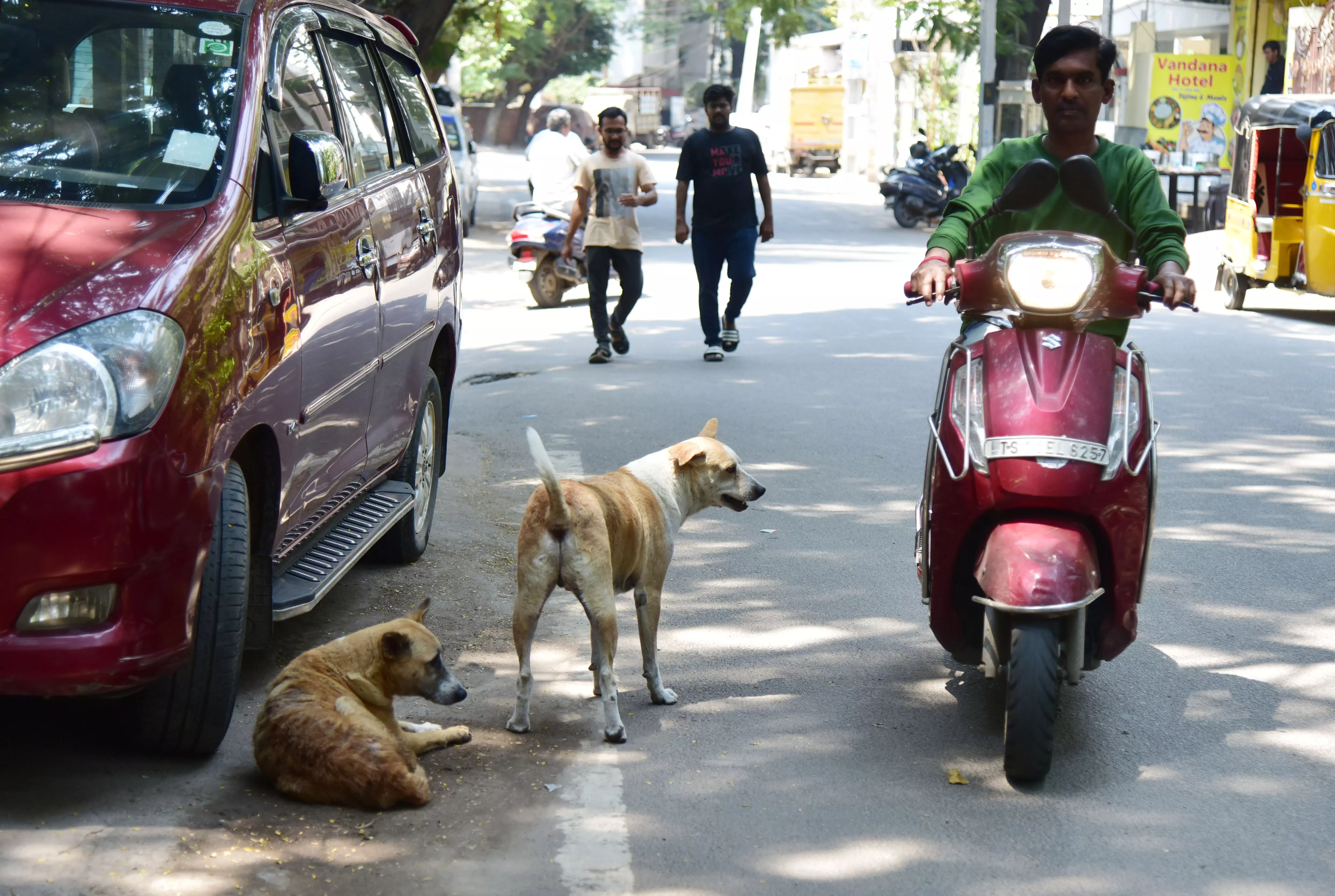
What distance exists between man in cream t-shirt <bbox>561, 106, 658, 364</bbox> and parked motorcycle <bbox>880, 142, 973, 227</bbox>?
47.3 feet

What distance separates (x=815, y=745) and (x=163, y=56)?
9.37ft

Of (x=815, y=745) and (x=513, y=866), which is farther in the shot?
(x=815, y=745)

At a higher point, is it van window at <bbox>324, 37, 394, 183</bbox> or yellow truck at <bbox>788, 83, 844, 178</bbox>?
yellow truck at <bbox>788, 83, 844, 178</bbox>

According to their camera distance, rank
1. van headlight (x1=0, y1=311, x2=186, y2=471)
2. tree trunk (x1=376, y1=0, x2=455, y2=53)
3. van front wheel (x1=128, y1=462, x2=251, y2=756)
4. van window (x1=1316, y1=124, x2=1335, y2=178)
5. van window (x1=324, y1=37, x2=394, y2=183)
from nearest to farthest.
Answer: van headlight (x1=0, y1=311, x2=186, y2=471) < van front wheel (x1=128, y1=462, x2=251, y2=756) < van window (x1=324, y1=37, x2=394, y2=183) < tree trunk (x1=376, y1=0, x2=455, y2=53) < van window (x1=1316, y1=124, x2=1335, y2=178)

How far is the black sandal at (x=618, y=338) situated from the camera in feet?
40.7

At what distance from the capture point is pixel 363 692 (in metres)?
4.18

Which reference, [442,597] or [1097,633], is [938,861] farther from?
[442,597]

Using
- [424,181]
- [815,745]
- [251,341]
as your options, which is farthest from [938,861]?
[424,181]

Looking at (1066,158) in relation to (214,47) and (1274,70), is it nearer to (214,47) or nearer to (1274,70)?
(214,47)

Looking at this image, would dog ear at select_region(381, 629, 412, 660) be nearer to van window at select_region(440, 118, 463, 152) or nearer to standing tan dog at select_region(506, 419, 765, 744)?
standing tan dog at select_region(506, 419, 765, 744)

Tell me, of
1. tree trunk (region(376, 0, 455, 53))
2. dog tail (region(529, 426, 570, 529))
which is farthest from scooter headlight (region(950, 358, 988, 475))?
tree trunk (region(376, 0, 455, 53))

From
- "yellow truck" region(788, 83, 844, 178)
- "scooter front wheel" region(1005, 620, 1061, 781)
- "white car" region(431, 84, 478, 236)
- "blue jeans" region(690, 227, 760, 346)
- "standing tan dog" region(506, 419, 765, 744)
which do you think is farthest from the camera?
"yellow truck" region(788, 83, 844, 178)

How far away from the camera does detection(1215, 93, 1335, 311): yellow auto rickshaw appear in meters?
14.0

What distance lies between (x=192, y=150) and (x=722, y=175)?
7.99m
